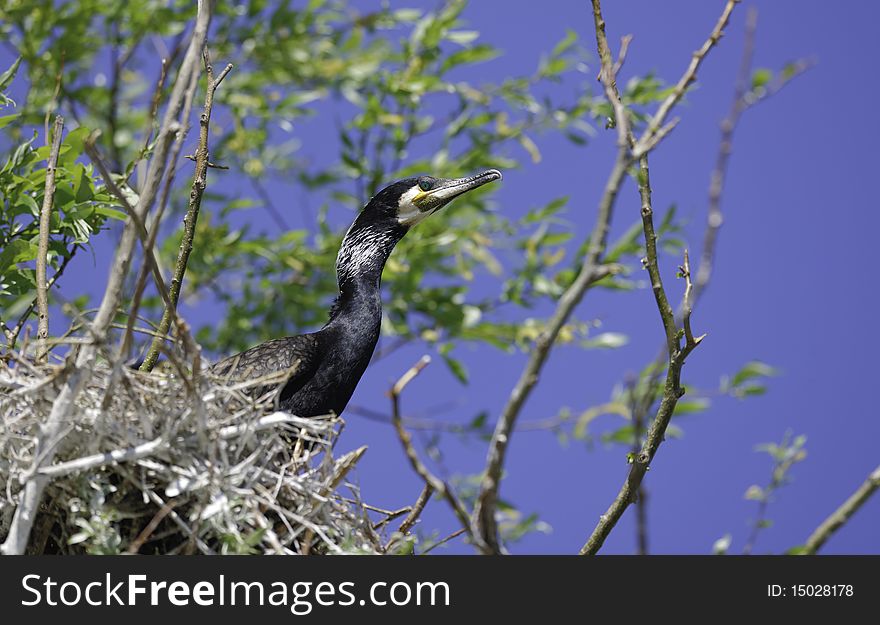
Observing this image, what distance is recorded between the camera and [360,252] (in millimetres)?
5203

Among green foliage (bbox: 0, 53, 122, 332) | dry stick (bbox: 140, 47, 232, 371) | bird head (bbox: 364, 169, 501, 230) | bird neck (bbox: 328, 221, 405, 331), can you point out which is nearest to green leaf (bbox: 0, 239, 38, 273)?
green foliage (bbox: 0, 53, 122, 332)

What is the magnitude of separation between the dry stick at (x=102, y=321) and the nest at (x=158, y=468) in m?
0.04

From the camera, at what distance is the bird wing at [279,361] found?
4.42 meters

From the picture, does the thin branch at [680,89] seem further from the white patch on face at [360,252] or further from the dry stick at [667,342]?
the white patch on face at [360,252]

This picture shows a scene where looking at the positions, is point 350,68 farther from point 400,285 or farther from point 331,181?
point 400,285

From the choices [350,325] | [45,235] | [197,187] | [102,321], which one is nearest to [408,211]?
[350,325]

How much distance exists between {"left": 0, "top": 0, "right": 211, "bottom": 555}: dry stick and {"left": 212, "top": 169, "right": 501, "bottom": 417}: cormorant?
1103 mm

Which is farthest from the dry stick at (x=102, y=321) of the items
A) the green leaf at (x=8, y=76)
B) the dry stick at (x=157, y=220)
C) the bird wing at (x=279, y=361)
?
the green leaf at (x=8, y=76)

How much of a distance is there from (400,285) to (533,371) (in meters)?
5.10

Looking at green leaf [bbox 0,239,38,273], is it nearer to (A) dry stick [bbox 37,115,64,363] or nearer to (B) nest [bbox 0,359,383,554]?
(A) dry stick [bbox 37,115,64,363]

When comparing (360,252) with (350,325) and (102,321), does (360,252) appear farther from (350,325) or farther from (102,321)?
(102,321)

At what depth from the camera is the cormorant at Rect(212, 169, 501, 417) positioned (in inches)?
180
